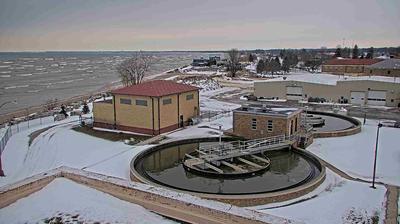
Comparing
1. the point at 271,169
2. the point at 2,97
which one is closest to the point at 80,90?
the point at 2,97

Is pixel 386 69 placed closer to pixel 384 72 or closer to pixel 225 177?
pixel 384 72

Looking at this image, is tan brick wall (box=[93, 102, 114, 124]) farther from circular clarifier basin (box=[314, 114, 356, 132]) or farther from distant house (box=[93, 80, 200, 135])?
circular clarifier basin (box=[314, 114, 356, 132])

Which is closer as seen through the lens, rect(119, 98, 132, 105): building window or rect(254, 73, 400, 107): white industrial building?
rect(119, 98, 132, 105): building window

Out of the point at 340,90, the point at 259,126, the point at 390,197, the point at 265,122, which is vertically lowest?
the point at 390,197

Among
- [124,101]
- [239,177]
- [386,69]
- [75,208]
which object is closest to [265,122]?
[239,177]

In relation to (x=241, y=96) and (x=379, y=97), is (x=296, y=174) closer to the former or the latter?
(x=379, y=97)

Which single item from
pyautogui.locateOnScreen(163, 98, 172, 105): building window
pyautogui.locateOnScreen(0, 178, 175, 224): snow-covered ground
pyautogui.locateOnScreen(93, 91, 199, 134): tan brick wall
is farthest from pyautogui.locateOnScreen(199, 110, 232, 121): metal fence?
pyautogui.locateOnScreen(0, 178, 175, 224): snow-covered ground

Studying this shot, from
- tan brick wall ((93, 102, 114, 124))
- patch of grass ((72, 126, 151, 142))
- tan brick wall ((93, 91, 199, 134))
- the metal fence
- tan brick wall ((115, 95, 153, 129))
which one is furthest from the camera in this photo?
the metal fence
